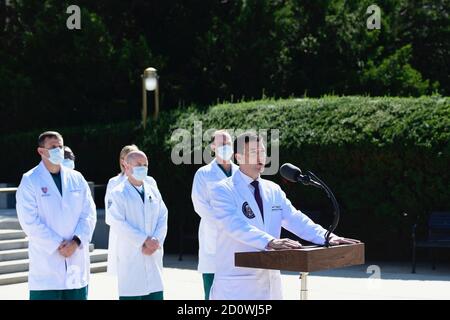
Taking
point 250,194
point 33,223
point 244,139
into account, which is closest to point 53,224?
point 33,223

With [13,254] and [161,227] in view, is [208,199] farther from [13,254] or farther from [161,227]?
[13,254]

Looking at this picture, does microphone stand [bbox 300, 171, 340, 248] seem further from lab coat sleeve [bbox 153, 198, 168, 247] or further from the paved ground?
the paved ground

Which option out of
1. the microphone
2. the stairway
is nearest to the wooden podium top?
the microphone

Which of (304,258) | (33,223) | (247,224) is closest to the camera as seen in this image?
(304,258)

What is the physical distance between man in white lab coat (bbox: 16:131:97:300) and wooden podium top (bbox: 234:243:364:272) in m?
2.49

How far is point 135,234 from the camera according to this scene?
29.0 ft

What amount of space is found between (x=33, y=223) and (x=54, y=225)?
21 centimetres

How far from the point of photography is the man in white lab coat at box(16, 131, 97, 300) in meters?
8.45

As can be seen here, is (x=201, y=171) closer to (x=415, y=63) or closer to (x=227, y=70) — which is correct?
(x=227, y=70)

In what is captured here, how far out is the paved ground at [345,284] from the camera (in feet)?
41.2

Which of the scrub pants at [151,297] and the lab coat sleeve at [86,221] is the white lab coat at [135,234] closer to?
the scrub pants at [151,297]
